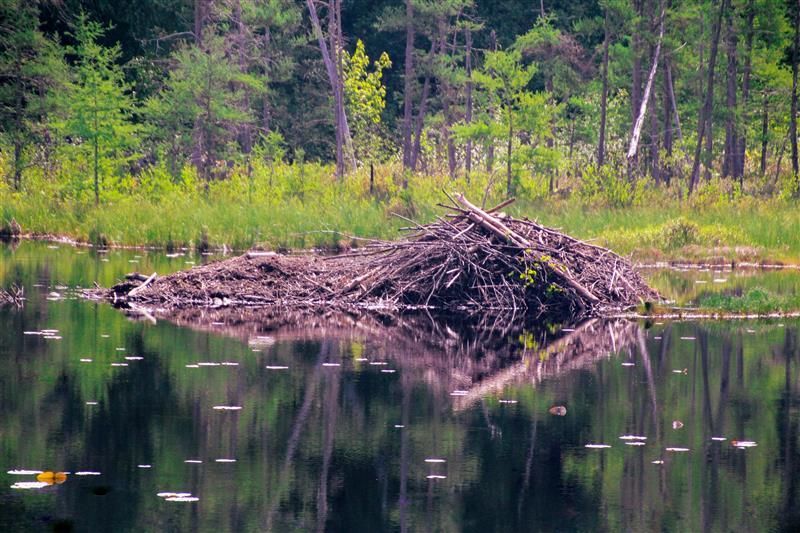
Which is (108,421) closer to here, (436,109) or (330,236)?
(330,236)

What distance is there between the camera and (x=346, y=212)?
110 feet

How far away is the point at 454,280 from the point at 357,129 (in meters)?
36.5

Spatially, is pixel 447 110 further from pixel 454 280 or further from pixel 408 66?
pixel 454 280

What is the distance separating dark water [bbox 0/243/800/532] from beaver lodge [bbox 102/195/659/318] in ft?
6.44

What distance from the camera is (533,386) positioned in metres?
14.3

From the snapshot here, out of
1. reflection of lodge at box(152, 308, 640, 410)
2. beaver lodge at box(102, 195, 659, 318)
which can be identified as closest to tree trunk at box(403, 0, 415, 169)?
beaver lodge at box(102, 195, 659, 318)

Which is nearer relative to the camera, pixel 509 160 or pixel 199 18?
pixel 509 160

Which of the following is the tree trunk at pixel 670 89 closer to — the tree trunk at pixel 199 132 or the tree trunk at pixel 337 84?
the tree trunk at pixel 337 84

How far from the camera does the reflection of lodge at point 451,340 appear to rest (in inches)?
590

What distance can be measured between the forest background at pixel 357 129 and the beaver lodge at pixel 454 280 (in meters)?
3.90

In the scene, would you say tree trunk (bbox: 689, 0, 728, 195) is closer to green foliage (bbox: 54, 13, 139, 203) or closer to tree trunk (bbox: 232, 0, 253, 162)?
tree trunk (bbox: 232, 0, 253, 162)

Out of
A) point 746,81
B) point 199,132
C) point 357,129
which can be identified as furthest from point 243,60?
point 746,81

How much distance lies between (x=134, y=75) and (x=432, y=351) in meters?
30.7

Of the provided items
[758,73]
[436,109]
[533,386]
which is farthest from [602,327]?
[436,109]
